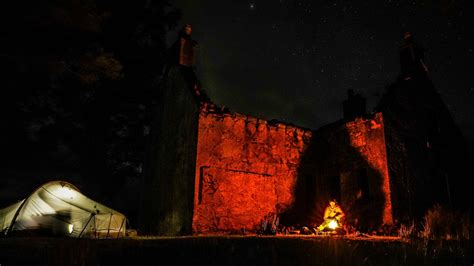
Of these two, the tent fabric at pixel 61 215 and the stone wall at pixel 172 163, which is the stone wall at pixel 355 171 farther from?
the tent fabric at pixel 61 215

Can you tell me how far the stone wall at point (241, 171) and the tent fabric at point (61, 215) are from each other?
353 centimetres

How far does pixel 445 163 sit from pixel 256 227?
311 inches

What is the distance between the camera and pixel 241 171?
10430 mm

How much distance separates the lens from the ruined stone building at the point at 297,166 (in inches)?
394

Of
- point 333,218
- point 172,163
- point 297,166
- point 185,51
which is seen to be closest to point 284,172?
point 297,166

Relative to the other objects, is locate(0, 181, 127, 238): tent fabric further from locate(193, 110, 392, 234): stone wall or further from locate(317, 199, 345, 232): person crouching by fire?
locate(317, 199, 345, 232): person crouching by fire

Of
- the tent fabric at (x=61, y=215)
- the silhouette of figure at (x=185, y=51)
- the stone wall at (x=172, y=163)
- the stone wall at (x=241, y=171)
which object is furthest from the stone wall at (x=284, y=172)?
the tent fabric at (x=61, y=215)

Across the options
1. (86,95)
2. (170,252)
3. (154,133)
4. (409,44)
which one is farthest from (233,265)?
(86,95)

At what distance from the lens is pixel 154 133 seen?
1475 centimetres

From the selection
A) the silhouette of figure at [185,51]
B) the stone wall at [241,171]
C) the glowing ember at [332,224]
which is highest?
the silhouette of figure at [185,51]

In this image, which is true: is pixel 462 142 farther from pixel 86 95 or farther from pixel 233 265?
pixel 86 95

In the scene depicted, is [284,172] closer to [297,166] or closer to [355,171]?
[297,166]

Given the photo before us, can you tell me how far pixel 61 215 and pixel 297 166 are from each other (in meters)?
7.88

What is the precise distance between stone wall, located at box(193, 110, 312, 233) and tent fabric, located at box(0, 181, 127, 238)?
3.53 m
